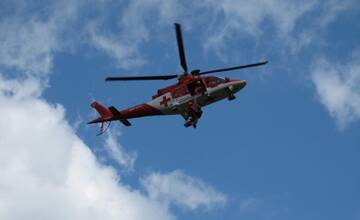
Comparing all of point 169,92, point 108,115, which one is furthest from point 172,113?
point 108,115

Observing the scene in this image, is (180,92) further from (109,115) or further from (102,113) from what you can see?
(102,113)

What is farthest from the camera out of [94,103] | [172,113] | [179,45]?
[94,103]

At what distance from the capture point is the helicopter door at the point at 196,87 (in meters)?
64.9

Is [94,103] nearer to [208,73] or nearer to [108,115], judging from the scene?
[108,115]

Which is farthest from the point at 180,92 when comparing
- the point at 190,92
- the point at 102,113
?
the point at 102,113

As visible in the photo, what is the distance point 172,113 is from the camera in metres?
67.1

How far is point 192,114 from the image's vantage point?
63.9 m

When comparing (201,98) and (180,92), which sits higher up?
(180,92)

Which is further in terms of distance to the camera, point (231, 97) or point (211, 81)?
point (231, 97)

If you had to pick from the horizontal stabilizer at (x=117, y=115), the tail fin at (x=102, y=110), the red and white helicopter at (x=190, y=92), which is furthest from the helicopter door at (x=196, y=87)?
the tail fin at (x=102, y=110)

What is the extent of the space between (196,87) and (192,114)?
2920 millimetres

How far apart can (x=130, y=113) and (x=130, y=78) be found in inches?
225

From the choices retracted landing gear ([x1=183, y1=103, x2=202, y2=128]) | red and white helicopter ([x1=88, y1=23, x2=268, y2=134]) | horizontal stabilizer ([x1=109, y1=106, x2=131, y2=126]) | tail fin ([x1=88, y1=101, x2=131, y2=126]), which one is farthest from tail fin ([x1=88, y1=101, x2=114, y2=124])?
retracted landing gear ([x1=183, y1=103, x2=202, y2=128])

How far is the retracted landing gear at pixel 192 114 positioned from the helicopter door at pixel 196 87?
1.30 m
